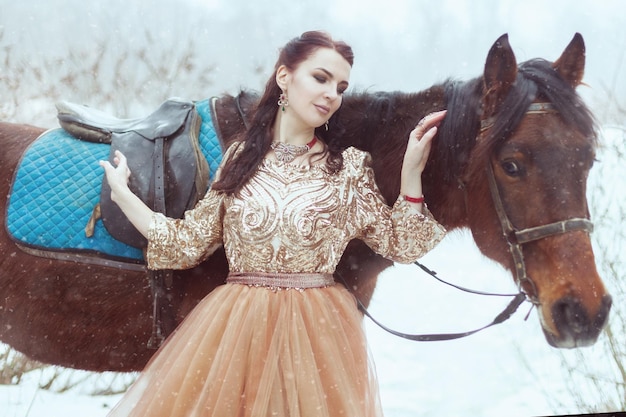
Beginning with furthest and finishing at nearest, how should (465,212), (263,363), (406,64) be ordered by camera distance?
(406,64)
(465,212)
(263,363)

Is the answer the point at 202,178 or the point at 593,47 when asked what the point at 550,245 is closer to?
the point at 202,178

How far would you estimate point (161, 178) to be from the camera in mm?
1478

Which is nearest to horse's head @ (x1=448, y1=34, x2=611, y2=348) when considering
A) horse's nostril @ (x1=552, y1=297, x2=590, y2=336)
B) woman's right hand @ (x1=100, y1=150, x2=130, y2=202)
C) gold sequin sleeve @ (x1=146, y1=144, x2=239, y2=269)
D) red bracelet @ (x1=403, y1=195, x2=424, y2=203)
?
horse's nostril @ (x1=552, y1=297, x2=590, y2=336)

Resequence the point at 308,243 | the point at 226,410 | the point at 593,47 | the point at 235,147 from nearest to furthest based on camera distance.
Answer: the point at 226,410, the point at 308,243, the point at 235,147, the point at 593,47

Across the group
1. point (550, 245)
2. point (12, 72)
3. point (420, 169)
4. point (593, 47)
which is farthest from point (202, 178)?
point (593, 47)

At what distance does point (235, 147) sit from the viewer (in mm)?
1408

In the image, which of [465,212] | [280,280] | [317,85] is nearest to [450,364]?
[465,212]

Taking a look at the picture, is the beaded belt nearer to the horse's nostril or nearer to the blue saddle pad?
the blue saddle pad

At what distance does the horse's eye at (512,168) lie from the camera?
1.33m

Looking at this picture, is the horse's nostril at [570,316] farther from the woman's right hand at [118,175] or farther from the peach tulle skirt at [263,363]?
the woman's right hand at [118,175]

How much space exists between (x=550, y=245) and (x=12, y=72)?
2.34 meters

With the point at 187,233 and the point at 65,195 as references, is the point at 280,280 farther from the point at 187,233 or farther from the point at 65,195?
the point at 65,195

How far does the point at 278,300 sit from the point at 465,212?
1.64 ft

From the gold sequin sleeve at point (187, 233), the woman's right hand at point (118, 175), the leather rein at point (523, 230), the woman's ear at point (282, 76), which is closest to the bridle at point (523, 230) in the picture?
the leather rein at point (523, 230)
